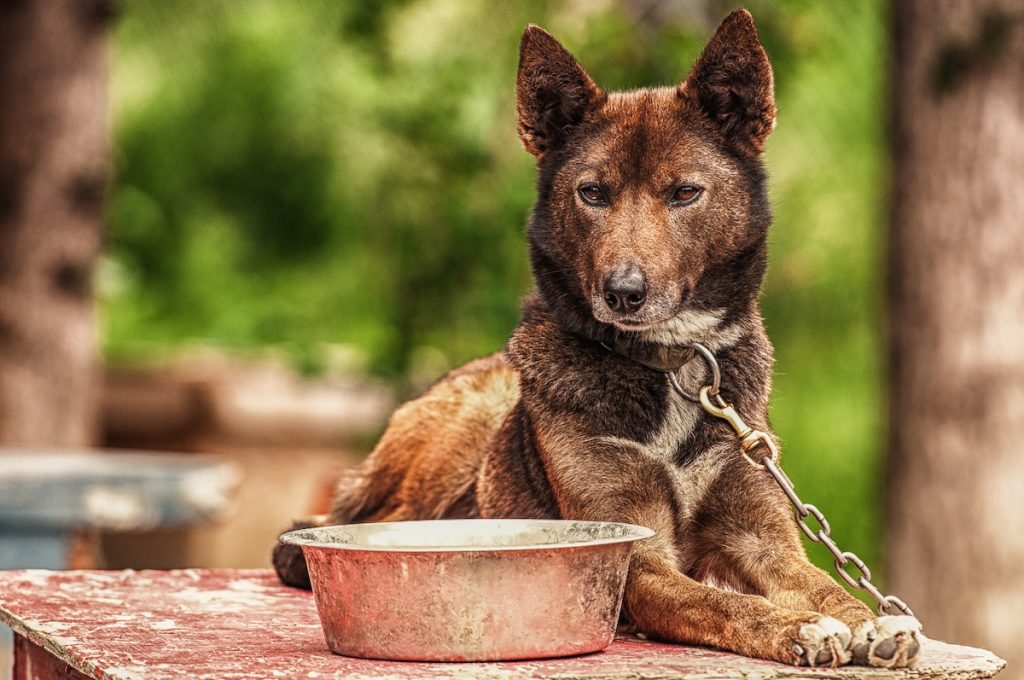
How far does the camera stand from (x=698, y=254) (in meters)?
2.80

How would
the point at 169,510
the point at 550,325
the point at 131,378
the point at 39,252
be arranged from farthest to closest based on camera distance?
1. the point at 131,378
2. the point at 39,252
3. the point at 169,510
4. the point at 550,325

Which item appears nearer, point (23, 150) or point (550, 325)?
point (550, 325)

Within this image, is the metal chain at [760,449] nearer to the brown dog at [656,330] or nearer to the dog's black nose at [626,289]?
the brown dog at [656,330]

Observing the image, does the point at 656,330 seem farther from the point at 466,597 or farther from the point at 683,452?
the point at 466,597

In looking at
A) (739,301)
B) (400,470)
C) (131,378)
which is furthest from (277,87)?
(739,301)

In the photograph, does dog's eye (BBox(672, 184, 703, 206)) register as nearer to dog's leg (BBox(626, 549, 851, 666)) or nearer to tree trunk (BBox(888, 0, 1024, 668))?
dog's leg (BBox(626, 549, 851, 666))

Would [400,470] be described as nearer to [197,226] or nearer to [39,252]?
[39,252]

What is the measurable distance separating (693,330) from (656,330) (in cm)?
8

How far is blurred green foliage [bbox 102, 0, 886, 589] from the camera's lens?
7.76 m

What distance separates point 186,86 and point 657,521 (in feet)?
32.2

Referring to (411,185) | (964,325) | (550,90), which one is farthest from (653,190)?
(411,185)

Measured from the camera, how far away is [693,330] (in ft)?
9.34

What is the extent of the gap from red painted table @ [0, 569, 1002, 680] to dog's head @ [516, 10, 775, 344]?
2.10 feet

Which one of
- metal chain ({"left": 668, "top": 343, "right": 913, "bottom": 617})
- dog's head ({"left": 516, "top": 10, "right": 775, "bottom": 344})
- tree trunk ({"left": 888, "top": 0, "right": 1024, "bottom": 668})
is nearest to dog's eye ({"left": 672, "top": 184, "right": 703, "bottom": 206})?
dog's head ({"left": 516, "top": 10, "right": 775, "bottom": 344})
